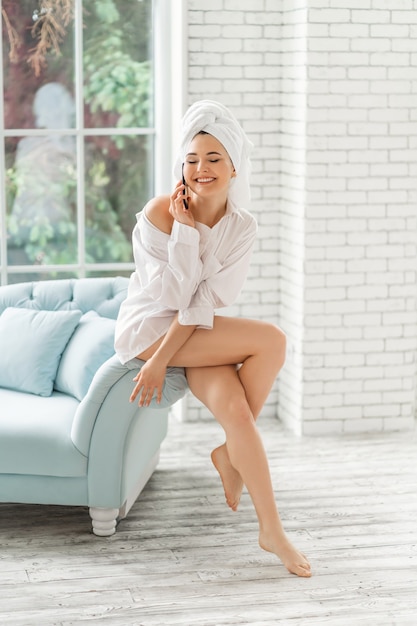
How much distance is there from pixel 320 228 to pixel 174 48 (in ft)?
4.05

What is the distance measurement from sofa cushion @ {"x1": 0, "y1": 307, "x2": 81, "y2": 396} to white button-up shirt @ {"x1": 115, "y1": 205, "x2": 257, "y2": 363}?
55 cm

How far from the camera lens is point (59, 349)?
14.0 ft

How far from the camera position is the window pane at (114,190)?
543 centimetres

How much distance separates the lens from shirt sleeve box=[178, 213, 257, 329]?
11.9ft

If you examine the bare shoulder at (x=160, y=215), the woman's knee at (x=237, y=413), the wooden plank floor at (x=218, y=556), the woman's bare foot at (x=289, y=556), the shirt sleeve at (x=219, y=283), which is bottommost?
the wooden plank floor at (x=218, y=556)

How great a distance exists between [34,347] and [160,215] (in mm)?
962

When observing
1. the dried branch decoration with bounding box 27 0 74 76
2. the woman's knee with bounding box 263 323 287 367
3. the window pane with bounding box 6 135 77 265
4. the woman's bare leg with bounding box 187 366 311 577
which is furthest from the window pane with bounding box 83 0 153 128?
the woman's bare leg with bounding box 187 366 311 577

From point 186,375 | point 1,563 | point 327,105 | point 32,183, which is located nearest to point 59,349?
point 186,375

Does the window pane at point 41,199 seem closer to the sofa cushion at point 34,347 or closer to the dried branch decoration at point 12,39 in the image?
the dried branch decoration at point 12,39

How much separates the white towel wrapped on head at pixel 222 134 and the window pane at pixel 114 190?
1757mm

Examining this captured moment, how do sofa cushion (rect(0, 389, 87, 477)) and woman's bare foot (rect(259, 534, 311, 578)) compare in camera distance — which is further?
sofa cushion (rect(0, 389, 87, 477))

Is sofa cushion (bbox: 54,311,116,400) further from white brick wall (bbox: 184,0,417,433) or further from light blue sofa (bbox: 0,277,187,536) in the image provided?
white brick wall (bbox: 184,0,417,433)

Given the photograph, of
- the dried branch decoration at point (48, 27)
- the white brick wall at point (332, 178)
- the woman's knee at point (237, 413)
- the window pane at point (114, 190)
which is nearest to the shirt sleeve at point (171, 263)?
the woman's knee at point (237, 413)

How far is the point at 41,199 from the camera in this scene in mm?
5395
